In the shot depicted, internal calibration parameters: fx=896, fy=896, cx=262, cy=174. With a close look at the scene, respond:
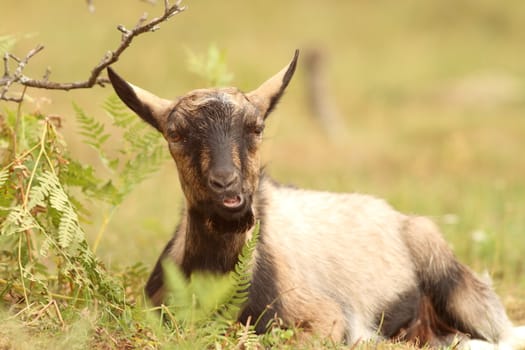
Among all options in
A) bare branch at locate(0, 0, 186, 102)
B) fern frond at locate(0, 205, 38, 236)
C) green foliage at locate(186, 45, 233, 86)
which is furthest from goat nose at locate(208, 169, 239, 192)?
green foliage at locate(186, 45, 233, 86)

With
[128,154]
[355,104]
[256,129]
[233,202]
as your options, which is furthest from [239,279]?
[355,104]

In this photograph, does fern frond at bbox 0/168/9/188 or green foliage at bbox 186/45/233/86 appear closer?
fern frond at bbox 0/168/9/188

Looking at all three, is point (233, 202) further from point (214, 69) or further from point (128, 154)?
point (214, 69)

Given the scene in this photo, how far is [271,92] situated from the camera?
578 cm

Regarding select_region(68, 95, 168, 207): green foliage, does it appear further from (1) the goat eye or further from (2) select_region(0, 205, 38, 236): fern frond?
(1) the goat eye

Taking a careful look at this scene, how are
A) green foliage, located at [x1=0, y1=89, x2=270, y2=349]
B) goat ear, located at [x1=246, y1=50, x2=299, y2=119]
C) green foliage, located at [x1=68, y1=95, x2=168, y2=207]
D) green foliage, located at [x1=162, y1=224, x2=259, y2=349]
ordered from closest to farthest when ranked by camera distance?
green foliage, located at [x1=162, y1=224, x2=259, y2=349] < green foliage, located at [x1=0, y1=89, x2=270, y2=349] < goat ear, located at [x1=246, y1=50, x2=299, y2=119] < green foliage, located at [x1=68, y1=95, x2=168, y2=207]

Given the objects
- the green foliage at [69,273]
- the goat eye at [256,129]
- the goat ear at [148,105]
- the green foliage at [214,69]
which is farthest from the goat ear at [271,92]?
the green foliage at [214,69]

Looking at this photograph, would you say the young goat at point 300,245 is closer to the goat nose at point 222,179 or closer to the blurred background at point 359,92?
the goat nose at point 222,179

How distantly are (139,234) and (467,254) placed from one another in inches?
137

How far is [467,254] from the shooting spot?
8.65 meters

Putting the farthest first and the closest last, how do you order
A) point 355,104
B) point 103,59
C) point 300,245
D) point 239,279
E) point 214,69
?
point 355,104 < point 214,69 < point 300,245 < point 103,59 < point 239,279

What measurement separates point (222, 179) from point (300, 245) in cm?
144

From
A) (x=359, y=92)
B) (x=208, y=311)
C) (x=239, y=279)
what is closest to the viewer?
(x=208, y=311)

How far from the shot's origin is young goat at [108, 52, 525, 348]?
519cm
